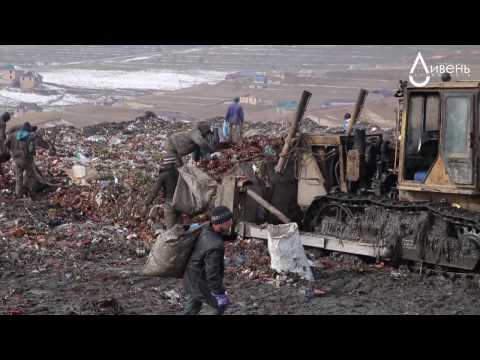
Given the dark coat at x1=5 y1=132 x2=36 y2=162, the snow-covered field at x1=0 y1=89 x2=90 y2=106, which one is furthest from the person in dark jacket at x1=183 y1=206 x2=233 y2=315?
the snow-covered field at x1=0 y1=89 x2=90 y2=106

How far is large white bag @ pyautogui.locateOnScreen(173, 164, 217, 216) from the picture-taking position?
32.4 feet

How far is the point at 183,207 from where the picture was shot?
995 cm

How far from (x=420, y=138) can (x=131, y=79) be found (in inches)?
797

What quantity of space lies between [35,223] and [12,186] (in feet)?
7.94

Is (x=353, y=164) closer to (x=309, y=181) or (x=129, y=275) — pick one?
(x=309, y=181)

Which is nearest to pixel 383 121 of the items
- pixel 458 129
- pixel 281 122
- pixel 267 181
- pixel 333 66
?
pixel 281 122

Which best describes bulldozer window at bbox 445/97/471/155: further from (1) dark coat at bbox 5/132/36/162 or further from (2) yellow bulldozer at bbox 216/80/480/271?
(1) dark coat at bbox 5/132/36/162

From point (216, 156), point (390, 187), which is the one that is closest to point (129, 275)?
point (390, 187)

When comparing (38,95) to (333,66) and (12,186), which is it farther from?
(12,186)

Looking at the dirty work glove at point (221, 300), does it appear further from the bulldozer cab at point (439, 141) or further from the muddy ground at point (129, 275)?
the bulldozer cab at point (439, 141)

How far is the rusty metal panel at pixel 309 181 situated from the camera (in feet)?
32.9

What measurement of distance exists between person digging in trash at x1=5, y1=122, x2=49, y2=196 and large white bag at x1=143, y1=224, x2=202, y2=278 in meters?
7.00

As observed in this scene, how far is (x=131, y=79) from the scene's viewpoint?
91.4 feet

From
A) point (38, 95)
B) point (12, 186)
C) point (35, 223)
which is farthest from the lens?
point (38, 95)
